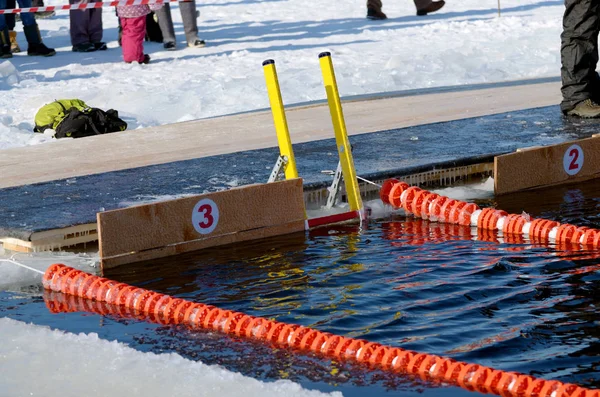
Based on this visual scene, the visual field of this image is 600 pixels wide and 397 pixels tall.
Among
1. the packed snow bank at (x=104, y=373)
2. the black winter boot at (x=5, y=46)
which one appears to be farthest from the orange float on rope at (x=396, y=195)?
the black winter boot at (x=5, y=46)

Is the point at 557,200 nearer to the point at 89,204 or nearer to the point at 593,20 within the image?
the point at 593,20

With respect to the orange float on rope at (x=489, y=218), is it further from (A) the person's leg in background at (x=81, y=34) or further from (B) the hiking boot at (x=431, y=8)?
(B) the hiking boot at (x=431, y=8)

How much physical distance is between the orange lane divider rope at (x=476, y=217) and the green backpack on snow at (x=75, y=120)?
4.06 m

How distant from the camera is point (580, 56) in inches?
353

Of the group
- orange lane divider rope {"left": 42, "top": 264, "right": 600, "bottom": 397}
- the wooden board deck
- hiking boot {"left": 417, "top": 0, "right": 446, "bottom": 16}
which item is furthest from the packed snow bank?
hiking boot {"left": 417, "top": 0, "right": 446, "bottom": 16}

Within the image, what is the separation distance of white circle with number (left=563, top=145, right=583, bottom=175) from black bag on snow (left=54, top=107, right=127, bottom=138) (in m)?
4.67

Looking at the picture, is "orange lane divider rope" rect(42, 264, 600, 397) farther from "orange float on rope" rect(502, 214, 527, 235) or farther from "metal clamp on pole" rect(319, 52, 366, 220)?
"orange float on rope" rect(502, 214, 527, 235)

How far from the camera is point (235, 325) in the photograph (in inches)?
194

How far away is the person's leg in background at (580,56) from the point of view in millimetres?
8859

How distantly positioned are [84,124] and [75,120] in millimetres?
94

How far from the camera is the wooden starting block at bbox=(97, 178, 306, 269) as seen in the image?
6.13m

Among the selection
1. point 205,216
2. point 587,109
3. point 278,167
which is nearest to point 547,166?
point 587,109

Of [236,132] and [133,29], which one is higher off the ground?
[133,29]

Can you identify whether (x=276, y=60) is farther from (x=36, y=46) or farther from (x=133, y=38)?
(x=36, y=46)
